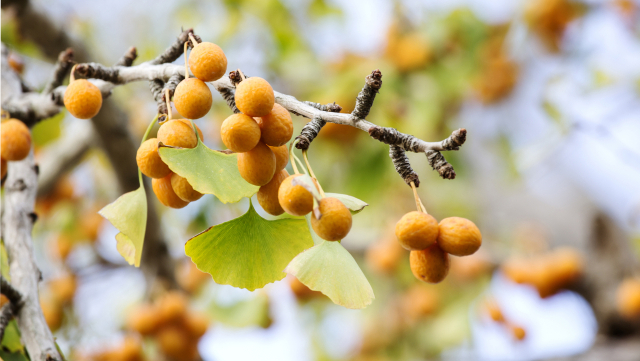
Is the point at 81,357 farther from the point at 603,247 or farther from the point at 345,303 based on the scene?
the point at 603,247

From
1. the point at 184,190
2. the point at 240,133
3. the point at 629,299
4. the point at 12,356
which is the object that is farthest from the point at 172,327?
the point at 629,299

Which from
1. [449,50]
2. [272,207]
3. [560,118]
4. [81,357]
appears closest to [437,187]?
[449,50]

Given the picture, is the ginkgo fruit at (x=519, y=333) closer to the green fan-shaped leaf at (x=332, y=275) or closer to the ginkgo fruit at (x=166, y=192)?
the green fan-shaped leaf at (x=332, y=275)

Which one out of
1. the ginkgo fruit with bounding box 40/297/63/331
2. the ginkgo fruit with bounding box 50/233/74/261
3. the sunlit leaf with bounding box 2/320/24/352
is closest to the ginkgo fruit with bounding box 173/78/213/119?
the sunlit leaf with bounding box 2/320/24/352

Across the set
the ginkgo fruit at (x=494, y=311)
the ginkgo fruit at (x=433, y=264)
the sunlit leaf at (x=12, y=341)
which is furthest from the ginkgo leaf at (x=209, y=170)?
the ginkgo fruit at (x=494, y=311)

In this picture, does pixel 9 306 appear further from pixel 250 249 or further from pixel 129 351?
pixel 129 351

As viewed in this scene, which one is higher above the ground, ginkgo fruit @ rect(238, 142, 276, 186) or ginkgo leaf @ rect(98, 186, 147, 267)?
ginkgo fruit @ rect(238, 142, 276, 186)

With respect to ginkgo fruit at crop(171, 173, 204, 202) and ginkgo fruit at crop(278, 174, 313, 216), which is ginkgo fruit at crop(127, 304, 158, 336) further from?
ginkgo fruit at crop(278, 174, 313, 216)
